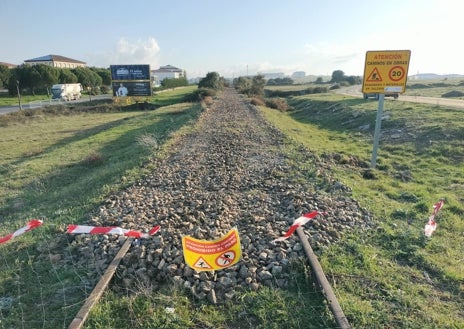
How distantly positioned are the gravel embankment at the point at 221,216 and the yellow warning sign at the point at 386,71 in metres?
2.65

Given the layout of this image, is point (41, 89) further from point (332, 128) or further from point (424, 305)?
point (424, 305)

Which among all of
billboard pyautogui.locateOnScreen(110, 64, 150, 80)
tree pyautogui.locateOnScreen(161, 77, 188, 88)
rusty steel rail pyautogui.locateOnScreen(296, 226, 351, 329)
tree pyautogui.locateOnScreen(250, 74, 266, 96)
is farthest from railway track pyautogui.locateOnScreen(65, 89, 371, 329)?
tree pyautogui.locateOnScreen(161, 77, 188, 88)

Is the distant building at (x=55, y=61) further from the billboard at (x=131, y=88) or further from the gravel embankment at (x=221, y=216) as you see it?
the gravel embankment at (x=221, y=216)

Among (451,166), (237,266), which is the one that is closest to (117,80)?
(451,166)

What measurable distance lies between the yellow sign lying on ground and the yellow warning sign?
693 centimetres

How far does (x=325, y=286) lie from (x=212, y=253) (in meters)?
1.39

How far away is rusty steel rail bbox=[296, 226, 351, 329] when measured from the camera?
308 cm

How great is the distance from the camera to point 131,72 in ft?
136

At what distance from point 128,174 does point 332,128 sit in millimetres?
16413

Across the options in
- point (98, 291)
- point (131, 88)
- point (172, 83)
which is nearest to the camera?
point (98, 291)

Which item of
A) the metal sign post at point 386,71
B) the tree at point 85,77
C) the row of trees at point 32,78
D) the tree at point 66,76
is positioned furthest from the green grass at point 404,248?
the tree at point 85,77

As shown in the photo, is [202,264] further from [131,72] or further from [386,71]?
[131,72]

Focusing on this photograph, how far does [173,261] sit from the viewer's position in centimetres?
406

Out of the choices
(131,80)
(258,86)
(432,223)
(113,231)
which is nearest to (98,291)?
(113,231)
